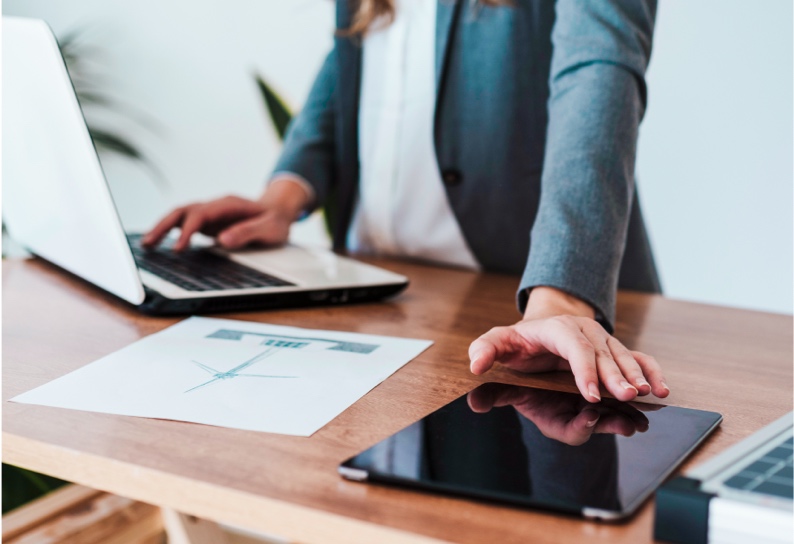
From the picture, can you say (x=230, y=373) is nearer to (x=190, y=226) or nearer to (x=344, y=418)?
(x=344, y=418)

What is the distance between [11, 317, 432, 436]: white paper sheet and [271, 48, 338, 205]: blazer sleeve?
0.55m

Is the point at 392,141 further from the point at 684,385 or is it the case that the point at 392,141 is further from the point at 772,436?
A: the point at 772,436

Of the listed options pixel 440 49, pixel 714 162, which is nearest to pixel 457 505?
pixel 440 49

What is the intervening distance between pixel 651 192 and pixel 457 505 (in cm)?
169

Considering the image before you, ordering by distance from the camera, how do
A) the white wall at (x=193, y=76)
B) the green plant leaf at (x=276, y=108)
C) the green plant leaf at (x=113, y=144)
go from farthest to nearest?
the green plant leaf at (x=113, y=144) → the white wall at (x=193, y=76) → the green plant leaf at (x=276, y=108)

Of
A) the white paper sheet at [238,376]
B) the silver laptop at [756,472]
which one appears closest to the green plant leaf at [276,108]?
the white paper sheet at [238,376]

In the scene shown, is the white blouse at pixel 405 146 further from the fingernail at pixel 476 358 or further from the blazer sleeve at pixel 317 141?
the fingernail at pixel 476 358

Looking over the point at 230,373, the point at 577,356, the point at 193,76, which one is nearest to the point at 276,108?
the point at 193,76

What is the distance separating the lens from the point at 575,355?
0.57 meters

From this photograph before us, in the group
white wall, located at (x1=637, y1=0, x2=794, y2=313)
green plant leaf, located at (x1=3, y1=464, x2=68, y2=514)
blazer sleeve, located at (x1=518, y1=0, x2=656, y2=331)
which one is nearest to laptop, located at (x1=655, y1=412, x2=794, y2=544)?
blazer sleeve, located at (x1=518, y1=0, x2=656, y2=331)

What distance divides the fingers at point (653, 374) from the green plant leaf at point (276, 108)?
1.58 m

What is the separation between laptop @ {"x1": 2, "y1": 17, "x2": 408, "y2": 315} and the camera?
0.72 m

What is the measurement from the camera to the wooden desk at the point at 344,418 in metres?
0.39

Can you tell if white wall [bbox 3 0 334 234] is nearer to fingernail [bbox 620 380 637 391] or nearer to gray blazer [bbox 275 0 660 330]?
gray blazer [bbox 275 0 660 330]
